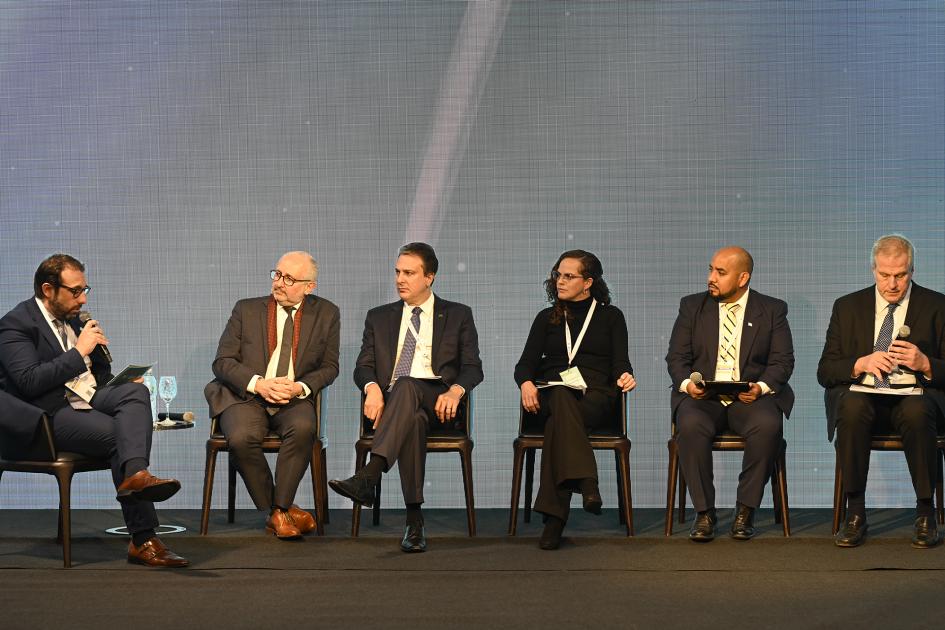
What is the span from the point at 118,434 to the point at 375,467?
2.99ft

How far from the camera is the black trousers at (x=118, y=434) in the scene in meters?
3.88

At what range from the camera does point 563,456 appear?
428 centimetres

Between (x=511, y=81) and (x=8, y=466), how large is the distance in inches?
111

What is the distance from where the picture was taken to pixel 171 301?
5465 mm

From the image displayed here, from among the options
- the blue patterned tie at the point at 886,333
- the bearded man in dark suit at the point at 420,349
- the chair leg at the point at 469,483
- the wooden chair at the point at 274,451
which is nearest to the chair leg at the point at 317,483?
the wooden chair at the point at 274,451

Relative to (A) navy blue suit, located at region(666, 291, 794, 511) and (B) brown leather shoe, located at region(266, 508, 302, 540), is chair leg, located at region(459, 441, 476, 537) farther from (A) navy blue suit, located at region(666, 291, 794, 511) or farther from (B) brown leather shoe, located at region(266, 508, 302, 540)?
(A) navy blue suit, located at region(666, 291, 794, 511)

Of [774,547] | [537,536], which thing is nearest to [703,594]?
[774,547]

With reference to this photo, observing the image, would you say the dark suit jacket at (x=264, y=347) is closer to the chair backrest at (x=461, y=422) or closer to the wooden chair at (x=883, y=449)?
the chair backrest at (x=461, y=422)

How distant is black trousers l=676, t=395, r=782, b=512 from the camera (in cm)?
433

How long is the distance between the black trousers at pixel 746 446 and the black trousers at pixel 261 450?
1466 mm

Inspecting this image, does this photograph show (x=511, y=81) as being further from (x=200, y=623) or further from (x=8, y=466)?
(x=200, y=623)

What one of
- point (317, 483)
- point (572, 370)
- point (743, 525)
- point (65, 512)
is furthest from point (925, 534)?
point (65, 512)

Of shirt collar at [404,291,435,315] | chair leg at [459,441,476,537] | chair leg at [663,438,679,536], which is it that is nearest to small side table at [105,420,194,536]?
shirt collar at [404,291,435,315]

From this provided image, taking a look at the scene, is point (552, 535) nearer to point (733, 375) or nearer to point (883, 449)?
point (733, 375)
